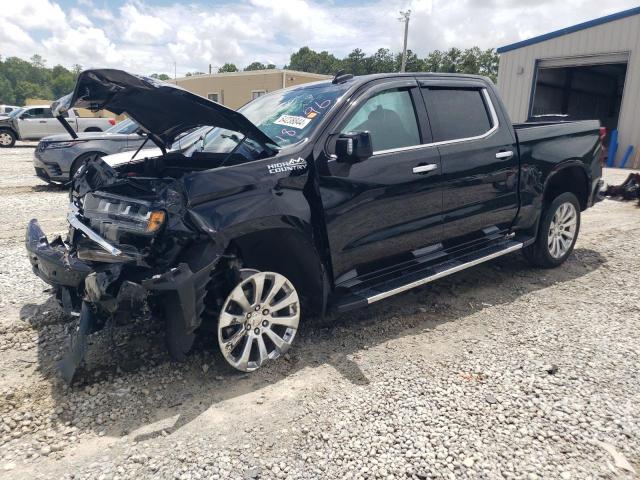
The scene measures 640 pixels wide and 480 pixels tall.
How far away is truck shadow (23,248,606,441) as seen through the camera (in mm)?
2832

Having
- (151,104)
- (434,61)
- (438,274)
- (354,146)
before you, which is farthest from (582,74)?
(434,61)

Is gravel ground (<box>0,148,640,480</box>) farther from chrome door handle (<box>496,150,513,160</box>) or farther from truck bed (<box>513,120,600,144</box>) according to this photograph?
truck bed (<box>513,120,600,144</box>)

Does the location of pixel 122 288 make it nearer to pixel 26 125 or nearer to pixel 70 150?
pixel 70 150

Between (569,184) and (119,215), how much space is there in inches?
188

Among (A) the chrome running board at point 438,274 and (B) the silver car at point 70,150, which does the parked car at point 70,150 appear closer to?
(B) the silver car at point 70,150

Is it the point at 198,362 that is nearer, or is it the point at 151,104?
the point at 151,104

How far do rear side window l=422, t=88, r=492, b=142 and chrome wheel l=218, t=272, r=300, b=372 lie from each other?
74.6 inches

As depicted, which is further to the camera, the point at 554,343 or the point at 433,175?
the point at 433,175

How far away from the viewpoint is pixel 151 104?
313cm

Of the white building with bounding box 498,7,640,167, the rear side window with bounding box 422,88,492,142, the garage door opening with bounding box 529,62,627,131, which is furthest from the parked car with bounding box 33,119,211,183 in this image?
the garage door opening with bounding box 529,62,627,131

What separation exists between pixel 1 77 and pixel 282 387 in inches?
5971

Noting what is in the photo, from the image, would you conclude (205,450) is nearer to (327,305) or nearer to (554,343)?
(327,305)

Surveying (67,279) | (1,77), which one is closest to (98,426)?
(67,279)

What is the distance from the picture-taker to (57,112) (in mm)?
3436
